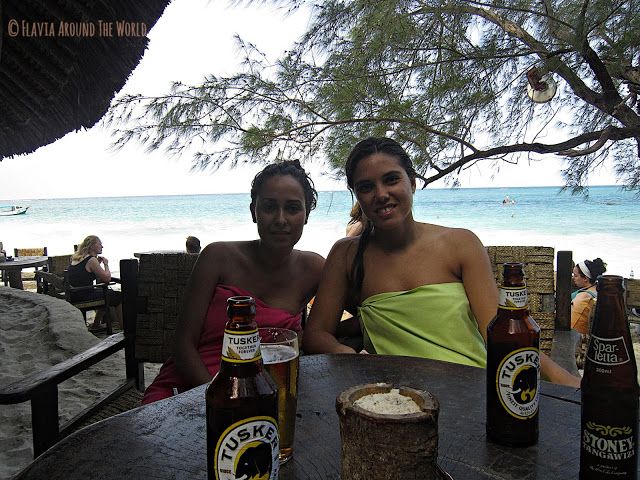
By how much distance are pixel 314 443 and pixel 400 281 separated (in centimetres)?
100

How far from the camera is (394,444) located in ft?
1.86

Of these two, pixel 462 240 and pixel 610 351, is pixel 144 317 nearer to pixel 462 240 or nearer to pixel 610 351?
pixel 462 240

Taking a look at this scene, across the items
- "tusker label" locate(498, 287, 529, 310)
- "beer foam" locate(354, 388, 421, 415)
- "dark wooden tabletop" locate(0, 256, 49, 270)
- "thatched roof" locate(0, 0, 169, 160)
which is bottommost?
"dark wooden tabletop" locate(0, 256, 49, 270)

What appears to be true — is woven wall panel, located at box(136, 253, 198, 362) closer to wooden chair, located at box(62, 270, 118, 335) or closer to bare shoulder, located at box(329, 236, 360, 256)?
bare shoulder, located at box(329, 236, 360, 256)

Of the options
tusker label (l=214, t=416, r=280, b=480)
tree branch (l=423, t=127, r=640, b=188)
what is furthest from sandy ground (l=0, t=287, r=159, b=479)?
tree branch (l=423, t=127, r=640, b=188)

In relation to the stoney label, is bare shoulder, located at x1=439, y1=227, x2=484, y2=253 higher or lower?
higher

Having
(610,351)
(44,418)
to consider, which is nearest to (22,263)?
(44,418)

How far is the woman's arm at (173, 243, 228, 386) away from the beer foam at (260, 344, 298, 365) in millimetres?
929

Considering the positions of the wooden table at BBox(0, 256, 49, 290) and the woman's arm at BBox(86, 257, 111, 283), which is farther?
the wooden table at BBox(0, 256, 49, 290)

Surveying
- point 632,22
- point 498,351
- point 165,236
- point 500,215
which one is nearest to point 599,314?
point 498,351

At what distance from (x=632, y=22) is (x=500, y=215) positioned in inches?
1137

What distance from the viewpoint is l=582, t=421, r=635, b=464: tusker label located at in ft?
2.33

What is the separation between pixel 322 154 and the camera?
3.96 m

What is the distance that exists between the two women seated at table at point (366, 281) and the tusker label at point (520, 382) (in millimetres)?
781
